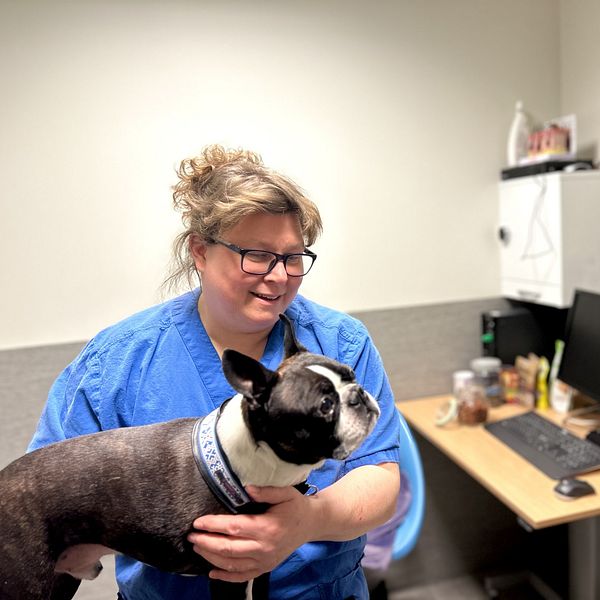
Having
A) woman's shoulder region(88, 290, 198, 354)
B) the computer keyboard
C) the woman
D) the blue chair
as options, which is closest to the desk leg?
the computer keyboard

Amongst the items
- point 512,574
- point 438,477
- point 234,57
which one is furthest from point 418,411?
point 234,57

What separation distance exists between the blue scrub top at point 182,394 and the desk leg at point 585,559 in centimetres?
123

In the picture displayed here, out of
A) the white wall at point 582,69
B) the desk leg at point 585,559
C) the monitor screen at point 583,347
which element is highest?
the white wall at point 582,69

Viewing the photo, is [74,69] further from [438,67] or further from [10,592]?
[10,592]

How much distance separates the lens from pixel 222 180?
0.98m

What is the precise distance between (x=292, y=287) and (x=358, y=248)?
132 centimetres

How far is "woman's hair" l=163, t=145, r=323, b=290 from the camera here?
925 mm

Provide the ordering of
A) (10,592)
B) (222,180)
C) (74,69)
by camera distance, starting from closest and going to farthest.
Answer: (10,592) < (222,180) < (74,69)

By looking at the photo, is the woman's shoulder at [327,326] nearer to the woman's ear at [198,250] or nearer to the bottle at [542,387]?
the woman's ear at [198,250]

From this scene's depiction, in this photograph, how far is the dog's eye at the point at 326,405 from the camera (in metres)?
0.72

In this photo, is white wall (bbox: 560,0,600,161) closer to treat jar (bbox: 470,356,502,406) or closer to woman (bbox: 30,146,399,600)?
treat jar (bbox: 470,356,502,406)

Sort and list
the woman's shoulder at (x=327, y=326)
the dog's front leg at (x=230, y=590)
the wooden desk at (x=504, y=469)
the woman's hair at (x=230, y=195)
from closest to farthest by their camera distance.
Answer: the dog's front leg at (x=230, y=590) < the woman's hair at (x=230, y=195) < the woman's shoulder at (x=327, y=326) < the wooden desk at (x=504, y=469)

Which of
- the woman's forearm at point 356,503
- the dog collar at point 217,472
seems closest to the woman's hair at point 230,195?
the dog collar at point 217,472

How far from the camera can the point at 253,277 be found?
933 millimetres
